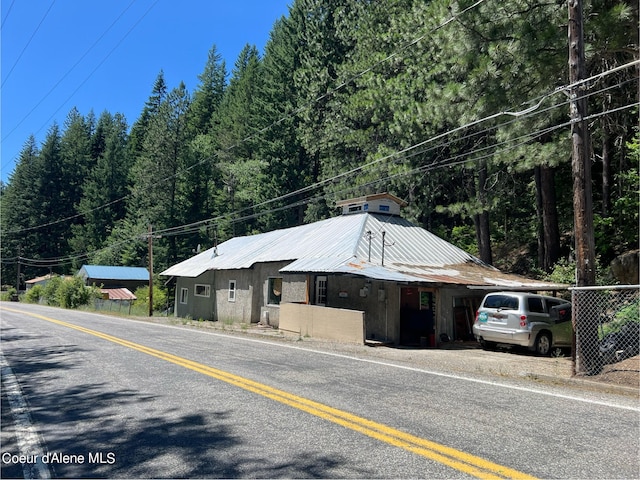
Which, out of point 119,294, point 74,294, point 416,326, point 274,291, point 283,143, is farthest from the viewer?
point 119,294

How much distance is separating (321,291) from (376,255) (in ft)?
9.82

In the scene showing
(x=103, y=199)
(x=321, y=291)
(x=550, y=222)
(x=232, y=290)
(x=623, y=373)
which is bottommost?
(x=623, y=373)

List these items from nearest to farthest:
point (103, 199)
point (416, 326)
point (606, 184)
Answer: point (416, 326) → point (606, 184) → point (103, 199)

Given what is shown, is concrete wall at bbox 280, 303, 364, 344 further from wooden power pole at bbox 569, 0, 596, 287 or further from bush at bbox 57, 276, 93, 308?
bush at bbox 57, 276, 93, 308

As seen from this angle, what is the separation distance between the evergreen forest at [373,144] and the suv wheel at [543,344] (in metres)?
6.04

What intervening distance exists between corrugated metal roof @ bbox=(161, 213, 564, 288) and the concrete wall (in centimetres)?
142

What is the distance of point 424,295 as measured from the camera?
18875mm

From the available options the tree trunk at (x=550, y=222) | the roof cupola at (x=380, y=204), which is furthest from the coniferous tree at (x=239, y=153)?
the tree trunk at (x=550, y=222)

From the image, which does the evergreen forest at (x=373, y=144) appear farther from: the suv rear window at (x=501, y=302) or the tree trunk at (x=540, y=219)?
the suv rear window at (x=501, y=302)

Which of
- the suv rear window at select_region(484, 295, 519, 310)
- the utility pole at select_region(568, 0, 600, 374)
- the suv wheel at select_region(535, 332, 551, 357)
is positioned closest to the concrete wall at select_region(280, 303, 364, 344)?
the suv rear window at select_region(484, 295, 519, 310)

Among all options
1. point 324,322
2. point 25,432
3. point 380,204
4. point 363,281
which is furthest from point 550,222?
point 25,432

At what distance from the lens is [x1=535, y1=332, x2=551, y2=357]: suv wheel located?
44.4 feet

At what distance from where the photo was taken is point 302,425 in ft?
17.8

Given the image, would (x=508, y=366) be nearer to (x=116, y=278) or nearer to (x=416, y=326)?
(x=416, y=326)
